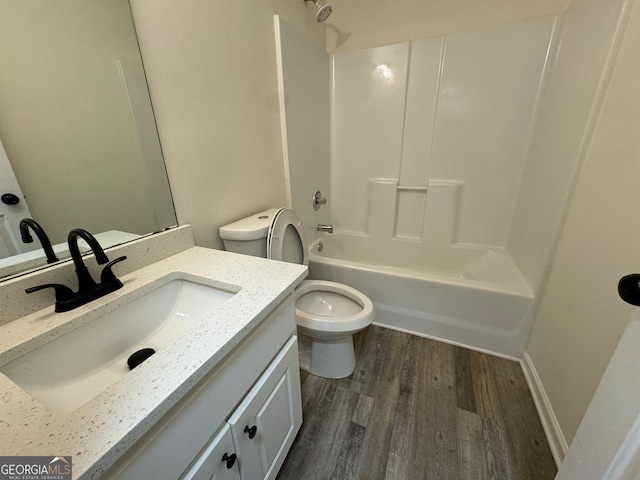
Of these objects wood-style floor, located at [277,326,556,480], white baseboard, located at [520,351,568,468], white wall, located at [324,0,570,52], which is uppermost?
white wall, located at [324,0,570,52]

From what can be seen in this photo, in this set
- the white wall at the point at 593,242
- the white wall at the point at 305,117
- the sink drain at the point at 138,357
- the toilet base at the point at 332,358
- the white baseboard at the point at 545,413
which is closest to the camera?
the sink drain at the point at 138,357

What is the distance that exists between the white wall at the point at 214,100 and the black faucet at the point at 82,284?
0.36m

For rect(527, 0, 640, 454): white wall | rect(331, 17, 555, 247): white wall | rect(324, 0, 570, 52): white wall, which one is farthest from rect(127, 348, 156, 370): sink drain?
rect(324, 0, 570, 52): white wall

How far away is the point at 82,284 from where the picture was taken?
68cm

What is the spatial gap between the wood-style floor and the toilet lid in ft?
2.25

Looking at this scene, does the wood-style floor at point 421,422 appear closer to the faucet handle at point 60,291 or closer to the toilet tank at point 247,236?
the toilet tank at point 247,236

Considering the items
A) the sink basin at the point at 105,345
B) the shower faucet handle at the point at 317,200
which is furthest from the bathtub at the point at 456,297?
the sink basin at the point at 105,345

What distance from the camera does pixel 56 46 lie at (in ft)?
2.25

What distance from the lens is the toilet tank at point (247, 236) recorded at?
44.8 inches

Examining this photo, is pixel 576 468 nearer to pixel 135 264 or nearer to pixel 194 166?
pixel 135 264

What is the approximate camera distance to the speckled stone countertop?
13.6 inches

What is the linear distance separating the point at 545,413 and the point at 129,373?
161 cm

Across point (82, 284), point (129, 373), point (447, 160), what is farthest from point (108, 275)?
point (447, 160)

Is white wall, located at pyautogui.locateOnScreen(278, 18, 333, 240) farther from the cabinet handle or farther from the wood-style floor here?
the cabinet handle
